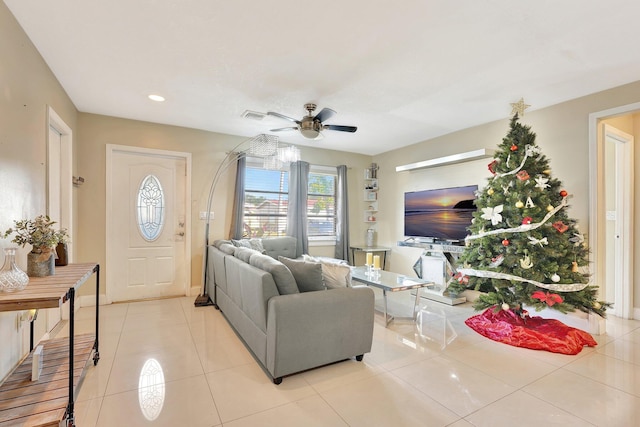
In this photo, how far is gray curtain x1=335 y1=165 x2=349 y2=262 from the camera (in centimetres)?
572

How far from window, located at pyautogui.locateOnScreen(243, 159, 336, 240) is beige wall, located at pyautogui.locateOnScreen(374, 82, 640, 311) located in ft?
3.53

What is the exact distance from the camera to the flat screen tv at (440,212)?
4.34 metres

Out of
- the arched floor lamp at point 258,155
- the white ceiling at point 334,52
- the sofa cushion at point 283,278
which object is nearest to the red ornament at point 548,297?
the white ceiling at point 334,52

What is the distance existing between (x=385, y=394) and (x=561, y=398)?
117 cm

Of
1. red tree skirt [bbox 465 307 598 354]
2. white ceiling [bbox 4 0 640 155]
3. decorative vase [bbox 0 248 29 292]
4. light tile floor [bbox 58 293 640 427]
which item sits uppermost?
white ceiling [bbox 4 0 640 155]

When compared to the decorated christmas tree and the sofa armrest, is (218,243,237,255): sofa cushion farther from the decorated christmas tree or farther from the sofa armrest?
the decorated christmas tree

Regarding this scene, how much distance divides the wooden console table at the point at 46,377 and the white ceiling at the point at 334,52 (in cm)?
178

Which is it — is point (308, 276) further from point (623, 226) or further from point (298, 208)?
point (623, 226)

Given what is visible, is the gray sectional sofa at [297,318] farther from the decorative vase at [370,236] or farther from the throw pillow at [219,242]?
the decorative vase at [370,236]

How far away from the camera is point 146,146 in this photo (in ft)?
14.0

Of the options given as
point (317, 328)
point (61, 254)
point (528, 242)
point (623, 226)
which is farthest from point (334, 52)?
point (623, 226)

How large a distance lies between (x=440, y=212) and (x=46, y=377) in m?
4.67

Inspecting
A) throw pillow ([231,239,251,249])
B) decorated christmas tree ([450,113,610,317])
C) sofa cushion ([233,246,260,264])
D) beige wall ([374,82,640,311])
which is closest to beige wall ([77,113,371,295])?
throw pillow ([231,239,251,249])

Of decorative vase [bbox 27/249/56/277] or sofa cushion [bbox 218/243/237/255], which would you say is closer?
decorative vase [bbox 27/249/56/277]
